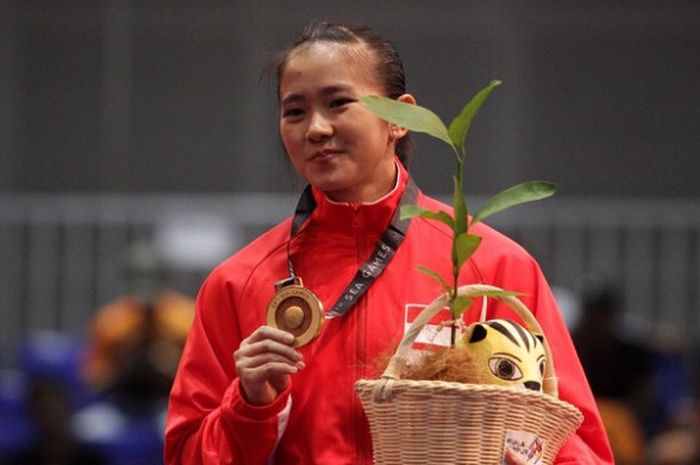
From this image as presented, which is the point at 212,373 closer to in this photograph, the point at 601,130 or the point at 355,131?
the point at 355,131

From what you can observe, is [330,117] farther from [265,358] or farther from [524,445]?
[524,445]

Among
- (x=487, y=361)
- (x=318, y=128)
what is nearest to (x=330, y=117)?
(x=318, y=128)

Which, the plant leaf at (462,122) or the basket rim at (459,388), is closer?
the basket rim at (459,388)

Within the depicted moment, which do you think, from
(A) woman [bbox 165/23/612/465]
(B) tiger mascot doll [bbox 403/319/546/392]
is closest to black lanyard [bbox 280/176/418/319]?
(A) woman [bbox 165/23/612/465]

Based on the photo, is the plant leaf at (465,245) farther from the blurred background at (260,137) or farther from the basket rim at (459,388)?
the blurred background at (260,137)

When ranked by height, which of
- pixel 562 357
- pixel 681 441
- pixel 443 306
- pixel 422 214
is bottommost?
pixel 681 441

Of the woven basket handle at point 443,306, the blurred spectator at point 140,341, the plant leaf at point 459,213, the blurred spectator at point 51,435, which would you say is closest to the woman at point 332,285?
the woven basket handle at point 443,306

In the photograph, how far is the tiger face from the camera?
9.60 feet

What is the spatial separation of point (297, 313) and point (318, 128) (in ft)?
1.13

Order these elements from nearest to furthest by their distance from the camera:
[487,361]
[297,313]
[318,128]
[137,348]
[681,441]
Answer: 1. [487,361]
2. [297,313]
3. [318,128]
4. [681,441]
5. [137,348]

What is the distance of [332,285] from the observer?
127 inches

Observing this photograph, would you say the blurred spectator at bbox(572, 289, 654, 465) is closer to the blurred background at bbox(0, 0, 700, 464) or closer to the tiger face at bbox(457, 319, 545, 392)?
the blurred background at bbox(0, 0, 700, 464)

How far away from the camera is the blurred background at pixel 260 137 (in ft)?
29.0

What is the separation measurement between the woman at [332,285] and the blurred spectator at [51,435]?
11.4ft
